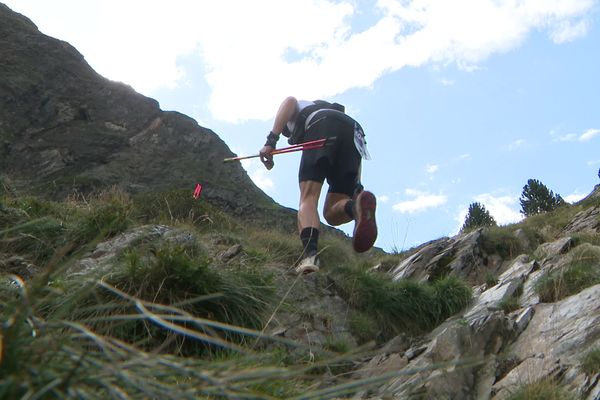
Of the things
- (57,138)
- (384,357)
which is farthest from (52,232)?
(57,138)

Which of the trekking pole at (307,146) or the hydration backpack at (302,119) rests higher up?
the hydration backpack at (302,119)

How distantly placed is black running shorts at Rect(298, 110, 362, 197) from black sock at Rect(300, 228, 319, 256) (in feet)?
1.56

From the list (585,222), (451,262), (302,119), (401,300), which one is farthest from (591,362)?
(585,222)

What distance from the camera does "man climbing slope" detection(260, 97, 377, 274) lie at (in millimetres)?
6873

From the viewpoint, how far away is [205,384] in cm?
192

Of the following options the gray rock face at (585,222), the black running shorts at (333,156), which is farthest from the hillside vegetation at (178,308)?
the gray rock face at (585,222)

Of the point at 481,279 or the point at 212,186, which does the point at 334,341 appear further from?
the point at 212,186

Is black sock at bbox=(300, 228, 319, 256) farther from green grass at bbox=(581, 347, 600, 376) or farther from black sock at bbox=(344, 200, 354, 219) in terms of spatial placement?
green grass at bbox=(581, 347, 600, 376)

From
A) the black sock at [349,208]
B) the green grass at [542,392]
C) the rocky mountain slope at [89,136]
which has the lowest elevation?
the green grass at [542,392]

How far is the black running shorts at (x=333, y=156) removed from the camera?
693 cm

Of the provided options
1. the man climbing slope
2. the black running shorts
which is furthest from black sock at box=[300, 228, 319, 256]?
the black running shorts

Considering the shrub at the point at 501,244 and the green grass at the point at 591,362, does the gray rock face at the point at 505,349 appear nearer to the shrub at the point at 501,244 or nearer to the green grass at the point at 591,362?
the green grass at the point at 591,362

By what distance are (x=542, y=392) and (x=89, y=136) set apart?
22.4 meters

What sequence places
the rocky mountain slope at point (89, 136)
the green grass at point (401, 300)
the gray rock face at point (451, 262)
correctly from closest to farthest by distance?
the green grass at point (401, 300) < the gray rock face at point (451, 262) < the rocky mountain slope at point (89, 136)
